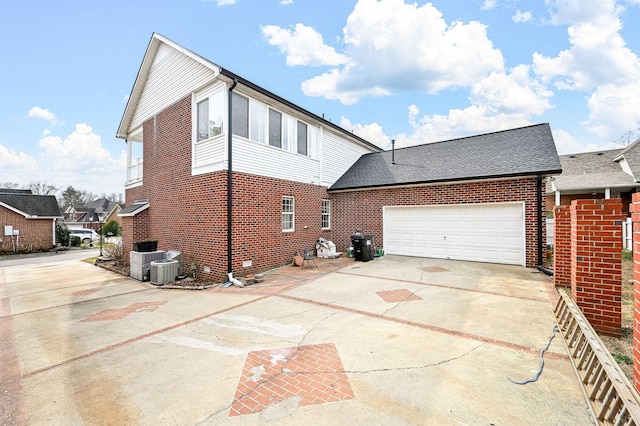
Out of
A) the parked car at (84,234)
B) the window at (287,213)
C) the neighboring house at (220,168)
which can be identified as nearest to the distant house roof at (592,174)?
the neighboring house at (220,168)

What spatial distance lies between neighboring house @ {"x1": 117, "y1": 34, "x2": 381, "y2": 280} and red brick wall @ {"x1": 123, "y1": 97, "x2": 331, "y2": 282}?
0.04 metres

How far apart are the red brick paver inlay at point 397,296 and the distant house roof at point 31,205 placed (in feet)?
92.5

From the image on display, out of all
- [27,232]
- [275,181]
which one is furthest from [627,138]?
[27,232]

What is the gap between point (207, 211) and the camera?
8.78m

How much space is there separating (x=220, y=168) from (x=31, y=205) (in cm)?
2437

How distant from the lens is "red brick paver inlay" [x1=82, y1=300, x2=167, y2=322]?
5535 millimetres

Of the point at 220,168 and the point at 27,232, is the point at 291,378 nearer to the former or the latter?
the point at 220,168

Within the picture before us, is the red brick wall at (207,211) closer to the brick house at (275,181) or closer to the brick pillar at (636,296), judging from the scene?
the brick house at (275,181)

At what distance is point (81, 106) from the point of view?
53.0 ft

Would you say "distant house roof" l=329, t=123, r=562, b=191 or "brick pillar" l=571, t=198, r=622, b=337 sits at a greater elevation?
"distant house roof" l=329, t=123, r=562, b=191

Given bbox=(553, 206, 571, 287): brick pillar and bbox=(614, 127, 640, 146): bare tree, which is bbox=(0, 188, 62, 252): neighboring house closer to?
bbox=(553, 206, 571, 287): brick pillar

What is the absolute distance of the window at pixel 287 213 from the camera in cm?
1066

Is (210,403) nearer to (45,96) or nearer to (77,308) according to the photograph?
(77,308)

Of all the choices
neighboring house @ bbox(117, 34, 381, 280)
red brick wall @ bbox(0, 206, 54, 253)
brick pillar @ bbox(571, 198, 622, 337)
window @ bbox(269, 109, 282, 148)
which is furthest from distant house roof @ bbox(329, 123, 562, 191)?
red brick wall @ bbox(0, 206, 54, 253)
